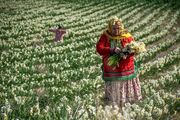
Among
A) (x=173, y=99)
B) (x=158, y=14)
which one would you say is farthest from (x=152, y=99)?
(x=158, y=14)

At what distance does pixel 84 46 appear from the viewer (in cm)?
2017

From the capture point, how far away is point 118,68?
1135cm

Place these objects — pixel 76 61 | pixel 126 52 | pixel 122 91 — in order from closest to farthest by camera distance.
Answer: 1. pixel 126 52
2. pixel 122 91
3. pixel 76 61

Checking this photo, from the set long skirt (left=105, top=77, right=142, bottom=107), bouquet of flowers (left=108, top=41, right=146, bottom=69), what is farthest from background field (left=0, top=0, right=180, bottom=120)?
bouquet of flowers (left=108, top=41, right=146, bottom=69)

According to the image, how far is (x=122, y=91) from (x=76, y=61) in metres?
5.58

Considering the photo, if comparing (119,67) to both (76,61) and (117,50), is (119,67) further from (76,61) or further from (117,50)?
(76,61)

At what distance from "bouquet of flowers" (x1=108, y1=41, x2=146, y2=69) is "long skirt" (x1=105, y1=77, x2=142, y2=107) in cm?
57

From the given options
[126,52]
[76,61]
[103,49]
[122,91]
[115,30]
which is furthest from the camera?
[76,61]

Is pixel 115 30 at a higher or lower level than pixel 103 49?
higher

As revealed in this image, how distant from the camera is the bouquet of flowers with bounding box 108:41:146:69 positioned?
10.9 meters

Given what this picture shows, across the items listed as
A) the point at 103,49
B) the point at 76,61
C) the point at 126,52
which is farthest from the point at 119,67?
the point at 76,61

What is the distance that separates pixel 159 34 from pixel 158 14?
8116 millimetres

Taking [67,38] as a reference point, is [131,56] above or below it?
above

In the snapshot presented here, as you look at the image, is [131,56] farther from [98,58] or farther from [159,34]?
[159,34]
